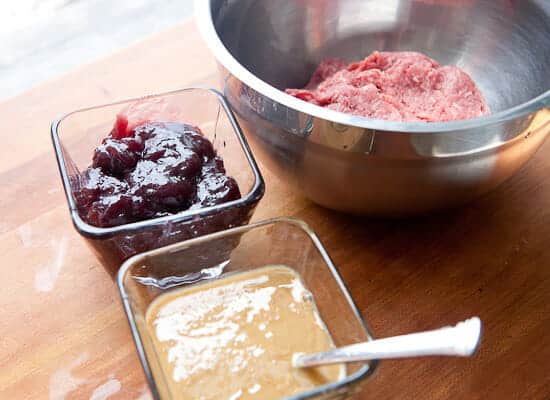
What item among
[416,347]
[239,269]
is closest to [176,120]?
[239,269]

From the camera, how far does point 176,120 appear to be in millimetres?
1245

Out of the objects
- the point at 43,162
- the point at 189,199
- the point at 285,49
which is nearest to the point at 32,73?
the point at 43,162

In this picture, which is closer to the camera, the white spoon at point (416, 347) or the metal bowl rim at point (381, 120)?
the white spoon at point (416, 347)

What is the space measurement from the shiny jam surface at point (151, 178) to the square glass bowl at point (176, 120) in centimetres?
3

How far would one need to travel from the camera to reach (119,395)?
3.29 ft

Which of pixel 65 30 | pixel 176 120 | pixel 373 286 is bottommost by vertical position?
pixel 65 30

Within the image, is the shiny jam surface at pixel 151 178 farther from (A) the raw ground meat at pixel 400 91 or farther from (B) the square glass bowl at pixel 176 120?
(A) the raw ground meat at pixel 400 91

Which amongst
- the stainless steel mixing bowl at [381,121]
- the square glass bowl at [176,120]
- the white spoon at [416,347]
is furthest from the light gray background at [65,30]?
the white spoon at [416,347]

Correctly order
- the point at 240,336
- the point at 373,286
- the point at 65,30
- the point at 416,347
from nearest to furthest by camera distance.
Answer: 1. the point at 416,347
2. the point at 240,336
3. the point at 373,286
4. the point at 65,30

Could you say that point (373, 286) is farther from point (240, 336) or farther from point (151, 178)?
point (151, 178)

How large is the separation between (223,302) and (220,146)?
0.36 m

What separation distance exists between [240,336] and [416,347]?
0.29m

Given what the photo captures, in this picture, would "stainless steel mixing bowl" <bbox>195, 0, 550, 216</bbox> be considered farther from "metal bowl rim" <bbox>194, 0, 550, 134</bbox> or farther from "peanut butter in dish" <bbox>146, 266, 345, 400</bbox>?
"peanut butter in dish" <bbox>146, 266, 345, 400</bbox>

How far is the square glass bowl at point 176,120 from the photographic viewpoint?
976mm
